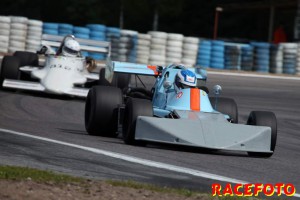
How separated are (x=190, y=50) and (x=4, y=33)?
580 centimetres

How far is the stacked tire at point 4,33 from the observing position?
29.9 m

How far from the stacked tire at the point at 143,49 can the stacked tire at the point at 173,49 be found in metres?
0.63

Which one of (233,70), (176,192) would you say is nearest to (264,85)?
(233,70)

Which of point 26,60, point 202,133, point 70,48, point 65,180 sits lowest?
point 65,180

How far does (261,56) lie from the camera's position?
31062 millimetres

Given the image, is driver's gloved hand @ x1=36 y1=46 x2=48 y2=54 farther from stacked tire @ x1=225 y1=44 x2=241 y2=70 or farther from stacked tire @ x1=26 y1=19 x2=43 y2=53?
stacked tire @ x1=225 y1=44 x2=241 y2=70

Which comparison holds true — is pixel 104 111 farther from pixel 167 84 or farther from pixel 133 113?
pixel 133 113

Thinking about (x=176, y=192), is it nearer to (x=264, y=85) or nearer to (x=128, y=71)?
(x=128, y=71)

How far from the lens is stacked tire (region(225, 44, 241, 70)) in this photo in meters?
30.9

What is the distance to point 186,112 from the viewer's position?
40.3ft

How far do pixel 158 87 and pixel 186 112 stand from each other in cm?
132

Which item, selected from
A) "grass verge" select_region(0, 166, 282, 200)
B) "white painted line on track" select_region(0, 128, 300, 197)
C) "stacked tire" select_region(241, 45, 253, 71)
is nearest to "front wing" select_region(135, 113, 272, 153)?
"white painted line on track" select_region(0, 128, 300, 197)

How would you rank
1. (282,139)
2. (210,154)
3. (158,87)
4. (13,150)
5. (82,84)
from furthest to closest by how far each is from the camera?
(82,84) < (282,139) < (158,87) < (210,154) < (13,150)

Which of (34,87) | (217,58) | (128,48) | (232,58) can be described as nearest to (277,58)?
(232,58)
